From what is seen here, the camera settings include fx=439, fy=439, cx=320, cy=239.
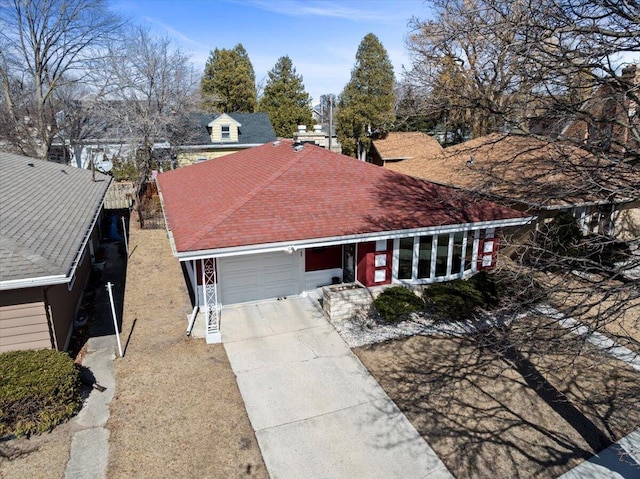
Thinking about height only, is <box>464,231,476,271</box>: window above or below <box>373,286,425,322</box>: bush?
above

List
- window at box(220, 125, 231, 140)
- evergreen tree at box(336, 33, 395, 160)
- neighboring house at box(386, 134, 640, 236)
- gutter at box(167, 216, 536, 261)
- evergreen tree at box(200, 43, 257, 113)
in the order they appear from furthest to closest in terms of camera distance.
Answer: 1. evergreen tree at box(200, 43, 257, 113)
2. evergreen tree at box(336, 33, 395, 160)
3. window at box(220, 125, 231, 140)
4. neighboring house at box(386, 134, 640, 236)
5. gutter at box(167, 216, 536, 261)

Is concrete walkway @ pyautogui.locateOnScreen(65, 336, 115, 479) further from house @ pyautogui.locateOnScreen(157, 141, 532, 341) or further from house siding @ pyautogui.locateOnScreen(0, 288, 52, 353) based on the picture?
house @ pyautogui.locateOnScreen(157, 141, 532, 341)

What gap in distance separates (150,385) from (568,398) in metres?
8.73

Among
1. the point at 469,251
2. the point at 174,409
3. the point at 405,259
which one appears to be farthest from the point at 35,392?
the point at 469,251

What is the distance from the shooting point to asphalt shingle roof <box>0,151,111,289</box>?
8539mm

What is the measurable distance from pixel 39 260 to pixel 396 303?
27.5 feet

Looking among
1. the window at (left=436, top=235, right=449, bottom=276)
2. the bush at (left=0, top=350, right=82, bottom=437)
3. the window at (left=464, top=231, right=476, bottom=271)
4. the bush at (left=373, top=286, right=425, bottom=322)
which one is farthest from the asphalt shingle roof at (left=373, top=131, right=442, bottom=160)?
the bush at (left=0, top=350, right=82, bottom=437)

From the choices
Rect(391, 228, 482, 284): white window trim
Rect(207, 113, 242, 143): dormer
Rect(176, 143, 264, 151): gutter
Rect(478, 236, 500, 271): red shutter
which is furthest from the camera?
Rect(207, 113, 242, 143): dormer

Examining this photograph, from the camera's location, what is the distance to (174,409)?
8.52 meters

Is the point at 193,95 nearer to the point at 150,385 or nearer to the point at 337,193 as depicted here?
the point at 337,193

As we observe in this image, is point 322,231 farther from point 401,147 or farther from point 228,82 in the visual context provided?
point 228,82

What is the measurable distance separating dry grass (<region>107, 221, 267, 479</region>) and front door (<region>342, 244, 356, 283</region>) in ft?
16.3

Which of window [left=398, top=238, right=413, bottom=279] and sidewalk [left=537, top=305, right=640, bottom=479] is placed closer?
sidewalk [left=537, top=305, right=640, bottom=479]

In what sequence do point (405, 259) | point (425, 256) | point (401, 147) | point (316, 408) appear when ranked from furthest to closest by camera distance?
point (401, 147) < point (425, 256) < point (405, 259) < point (316, 408)
